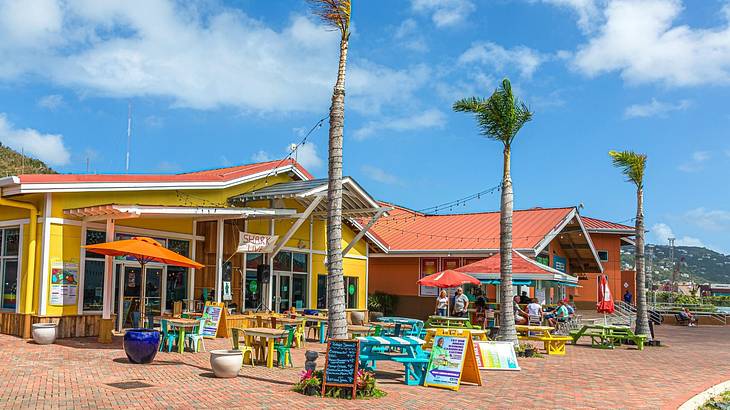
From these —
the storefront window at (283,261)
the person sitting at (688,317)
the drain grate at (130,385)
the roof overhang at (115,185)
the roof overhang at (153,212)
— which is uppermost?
the roof overhang at (115,185)

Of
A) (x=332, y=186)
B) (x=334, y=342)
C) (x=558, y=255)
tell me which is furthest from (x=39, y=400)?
(x=558, y=255)

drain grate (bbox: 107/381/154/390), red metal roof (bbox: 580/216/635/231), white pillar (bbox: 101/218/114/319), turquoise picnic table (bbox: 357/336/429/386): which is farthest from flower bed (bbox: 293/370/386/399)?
red metal roof (bbox: 580/216/635/231)

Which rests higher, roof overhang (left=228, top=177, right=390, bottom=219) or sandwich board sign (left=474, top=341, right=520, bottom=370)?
roof overhang (left=228, top=177, right=390, bottom=219)

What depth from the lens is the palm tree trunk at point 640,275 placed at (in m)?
19.9

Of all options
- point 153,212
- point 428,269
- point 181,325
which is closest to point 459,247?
point 428,269

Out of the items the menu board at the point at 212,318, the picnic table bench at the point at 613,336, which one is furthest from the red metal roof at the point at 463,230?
the menu board at the point at 212,318

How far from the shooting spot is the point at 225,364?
34.3 ft

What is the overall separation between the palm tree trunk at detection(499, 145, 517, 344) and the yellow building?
229 inches

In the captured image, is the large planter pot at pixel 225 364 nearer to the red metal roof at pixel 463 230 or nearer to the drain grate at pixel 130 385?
the drain grate at pixel 130 385

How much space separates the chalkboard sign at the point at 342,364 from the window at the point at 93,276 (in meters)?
9.00

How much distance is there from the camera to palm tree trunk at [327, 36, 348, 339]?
10312mm

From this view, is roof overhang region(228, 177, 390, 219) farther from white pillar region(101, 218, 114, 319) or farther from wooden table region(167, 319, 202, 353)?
wooden table region(167, 319, 202, 353)

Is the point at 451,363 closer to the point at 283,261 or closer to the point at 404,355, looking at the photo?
the point at 404,355

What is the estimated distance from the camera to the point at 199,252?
19297mm
